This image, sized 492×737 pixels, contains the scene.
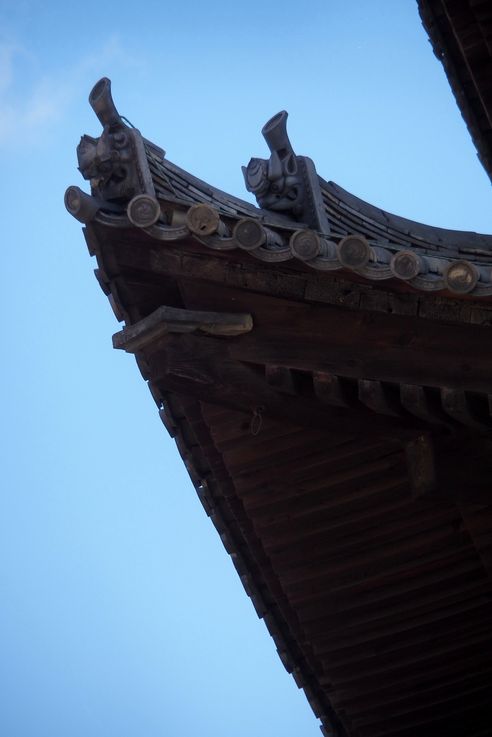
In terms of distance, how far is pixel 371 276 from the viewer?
7.65 m

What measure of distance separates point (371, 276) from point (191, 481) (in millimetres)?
2503

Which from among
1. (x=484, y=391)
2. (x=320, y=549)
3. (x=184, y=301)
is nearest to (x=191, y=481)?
(x=320, y=549)

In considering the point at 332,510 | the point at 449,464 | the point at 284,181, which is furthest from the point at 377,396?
the point at 284,181

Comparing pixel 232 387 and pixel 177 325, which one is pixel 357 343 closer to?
pixel 232 387

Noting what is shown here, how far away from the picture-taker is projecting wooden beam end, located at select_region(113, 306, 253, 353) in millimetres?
8016

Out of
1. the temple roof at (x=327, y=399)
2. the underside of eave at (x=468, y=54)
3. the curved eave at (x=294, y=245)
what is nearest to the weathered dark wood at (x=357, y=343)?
the temple roof at (x=327, y=399)

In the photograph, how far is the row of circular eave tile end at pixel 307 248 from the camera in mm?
7559

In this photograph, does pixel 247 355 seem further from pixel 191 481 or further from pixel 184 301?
pixel 191 481

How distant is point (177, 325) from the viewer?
8047 millimetres

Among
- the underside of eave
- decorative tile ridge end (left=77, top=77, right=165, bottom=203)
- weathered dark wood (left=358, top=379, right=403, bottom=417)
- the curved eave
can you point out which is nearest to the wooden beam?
weathered dark wood (left=358, top=379, right=403, bottom=417)

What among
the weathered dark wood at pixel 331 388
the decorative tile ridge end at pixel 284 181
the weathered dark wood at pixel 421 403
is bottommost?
the weathered dark wood at pixel 421 403

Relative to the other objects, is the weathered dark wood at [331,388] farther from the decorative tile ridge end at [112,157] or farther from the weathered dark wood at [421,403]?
the decorative tile ridge end at [112,157]

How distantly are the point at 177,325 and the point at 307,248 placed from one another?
97 cm

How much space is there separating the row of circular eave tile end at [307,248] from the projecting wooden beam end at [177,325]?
0.51 meters
